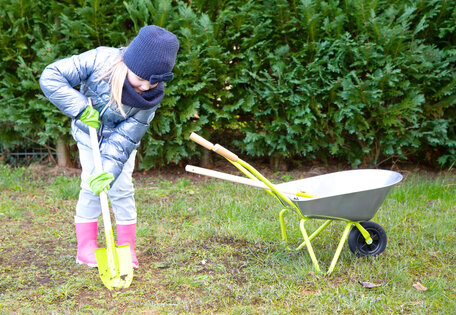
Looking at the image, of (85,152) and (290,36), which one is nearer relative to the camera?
(85,152)

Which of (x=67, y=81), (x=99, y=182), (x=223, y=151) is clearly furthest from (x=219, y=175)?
(x=67, y=81)

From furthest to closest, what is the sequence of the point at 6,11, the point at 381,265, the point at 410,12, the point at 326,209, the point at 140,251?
the point at 6,11, the point at 410,12, the point at 140,251, the point at 381,265, the point at 326,209

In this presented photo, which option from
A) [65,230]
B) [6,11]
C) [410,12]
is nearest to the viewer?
[65,230]

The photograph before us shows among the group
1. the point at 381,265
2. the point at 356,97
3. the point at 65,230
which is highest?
the point at 356,97

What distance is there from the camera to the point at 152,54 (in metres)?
2.58

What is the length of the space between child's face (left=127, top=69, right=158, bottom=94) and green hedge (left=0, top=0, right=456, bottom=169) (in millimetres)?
2056

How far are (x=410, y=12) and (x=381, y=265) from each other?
275 centimetres

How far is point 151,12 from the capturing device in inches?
187

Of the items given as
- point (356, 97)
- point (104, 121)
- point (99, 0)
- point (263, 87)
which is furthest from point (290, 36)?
point (104, 121)

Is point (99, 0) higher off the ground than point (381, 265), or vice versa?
point (99, 0)

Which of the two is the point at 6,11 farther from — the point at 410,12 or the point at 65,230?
the point at 410,12

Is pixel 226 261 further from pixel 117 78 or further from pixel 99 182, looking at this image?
pixel 117 78

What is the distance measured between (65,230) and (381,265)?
2394 millimetres

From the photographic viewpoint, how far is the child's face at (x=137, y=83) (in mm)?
2705
